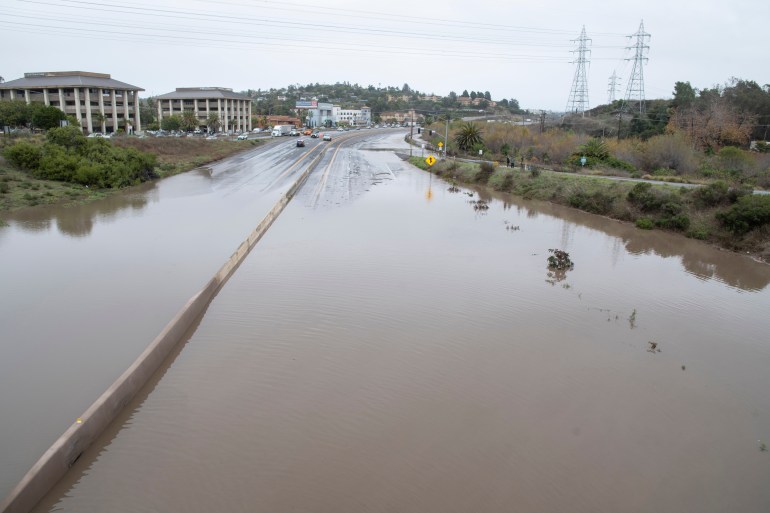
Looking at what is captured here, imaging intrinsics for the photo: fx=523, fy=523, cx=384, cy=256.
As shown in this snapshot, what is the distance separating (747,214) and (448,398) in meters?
18.8

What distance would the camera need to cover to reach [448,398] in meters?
9.13

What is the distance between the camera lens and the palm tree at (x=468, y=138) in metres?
54.6

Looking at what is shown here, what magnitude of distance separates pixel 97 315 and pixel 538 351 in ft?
32.5

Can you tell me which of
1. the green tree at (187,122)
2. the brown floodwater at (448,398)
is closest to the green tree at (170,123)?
the green tree at (187,122)

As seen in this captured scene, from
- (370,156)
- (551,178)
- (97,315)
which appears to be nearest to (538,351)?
(97,315)

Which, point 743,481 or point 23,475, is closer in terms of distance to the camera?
point 23,475

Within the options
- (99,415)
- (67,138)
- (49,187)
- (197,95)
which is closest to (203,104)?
(197,95)

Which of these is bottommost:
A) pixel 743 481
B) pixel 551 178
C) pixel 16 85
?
pixel 743 481

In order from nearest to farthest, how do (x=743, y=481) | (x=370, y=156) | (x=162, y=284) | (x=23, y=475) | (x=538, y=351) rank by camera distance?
1. (x=23, y=475)
2. (x=743, y=481)
3. (x=538, y=351)
4. (x=162, y=284)
5. (x=370, y=156)

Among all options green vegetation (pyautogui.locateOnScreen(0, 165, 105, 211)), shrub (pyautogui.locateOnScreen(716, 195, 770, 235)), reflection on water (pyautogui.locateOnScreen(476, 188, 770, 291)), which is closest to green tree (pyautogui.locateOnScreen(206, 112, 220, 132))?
green vegetation (pyautogui.locateOnScreen(0, 165, 105, 211))

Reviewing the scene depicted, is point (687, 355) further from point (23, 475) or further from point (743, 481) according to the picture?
point (23, 475)

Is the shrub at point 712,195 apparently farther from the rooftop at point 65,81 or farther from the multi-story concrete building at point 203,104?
the multi-story concrete building at point 203,104

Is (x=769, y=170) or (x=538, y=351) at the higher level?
(x=769, y=170)

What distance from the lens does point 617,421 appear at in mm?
8672
